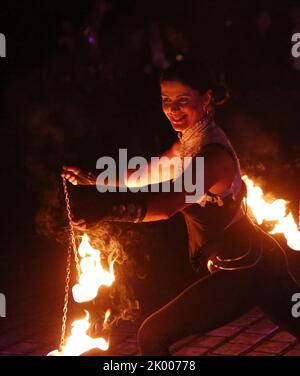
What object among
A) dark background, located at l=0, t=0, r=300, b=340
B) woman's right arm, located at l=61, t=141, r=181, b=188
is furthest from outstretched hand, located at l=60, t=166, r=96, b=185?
dark background, located at l=0, t=0, r=300, b=340

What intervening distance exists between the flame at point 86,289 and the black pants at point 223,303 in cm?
54

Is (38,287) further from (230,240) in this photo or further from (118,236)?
(230,240)

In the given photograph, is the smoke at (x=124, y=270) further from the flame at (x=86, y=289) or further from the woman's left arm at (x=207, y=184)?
the woman's left arm at (x=207, y=184)

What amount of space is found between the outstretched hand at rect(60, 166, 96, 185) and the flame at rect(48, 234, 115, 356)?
1.22 ft

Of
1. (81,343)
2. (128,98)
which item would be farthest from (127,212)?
(128,98)

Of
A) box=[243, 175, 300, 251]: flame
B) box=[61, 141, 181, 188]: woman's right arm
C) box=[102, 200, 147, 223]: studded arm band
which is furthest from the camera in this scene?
box=[243, 175, 300, 251]: flame

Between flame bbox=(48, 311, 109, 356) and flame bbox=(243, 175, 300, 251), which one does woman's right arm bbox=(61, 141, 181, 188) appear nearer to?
flame bbox=(243, 175, 300, 251)

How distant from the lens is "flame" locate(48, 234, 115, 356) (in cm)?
405

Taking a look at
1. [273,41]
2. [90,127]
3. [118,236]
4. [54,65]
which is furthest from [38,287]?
[273,41]

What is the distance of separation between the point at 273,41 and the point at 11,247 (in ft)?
14.8

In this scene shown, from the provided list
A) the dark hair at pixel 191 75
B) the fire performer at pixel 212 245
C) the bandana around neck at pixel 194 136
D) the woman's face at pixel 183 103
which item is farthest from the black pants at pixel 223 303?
the dark hair at pixel 191 75

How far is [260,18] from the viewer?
26.6 feet

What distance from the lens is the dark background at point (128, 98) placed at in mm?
7617

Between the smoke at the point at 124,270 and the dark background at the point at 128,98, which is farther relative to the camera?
the dark background at the point at 128,98
